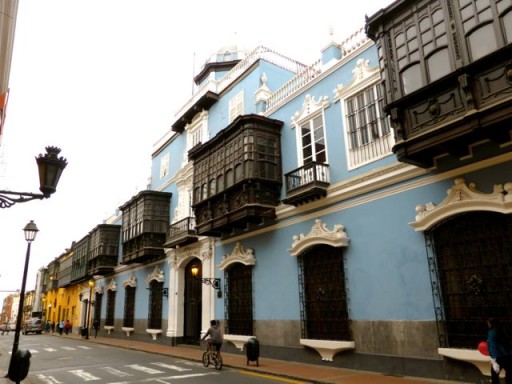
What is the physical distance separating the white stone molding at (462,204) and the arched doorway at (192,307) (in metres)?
13.2

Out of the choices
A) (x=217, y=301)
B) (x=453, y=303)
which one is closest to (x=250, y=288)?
(x=217, y=301)

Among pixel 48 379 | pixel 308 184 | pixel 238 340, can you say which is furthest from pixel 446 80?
pixel 48 379

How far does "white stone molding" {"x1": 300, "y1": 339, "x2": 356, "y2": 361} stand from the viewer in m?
11.7

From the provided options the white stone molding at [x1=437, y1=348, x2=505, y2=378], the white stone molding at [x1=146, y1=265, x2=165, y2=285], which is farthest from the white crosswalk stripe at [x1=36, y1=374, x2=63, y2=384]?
the white stone molding at [x1=146, y1=265, x2=165, y2=285]

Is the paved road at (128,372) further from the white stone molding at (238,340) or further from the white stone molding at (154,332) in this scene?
the white stone molding at (154,332)

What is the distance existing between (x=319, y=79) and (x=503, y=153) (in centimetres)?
705

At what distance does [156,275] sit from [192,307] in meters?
3.50

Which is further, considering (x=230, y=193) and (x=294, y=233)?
(x=230, y=193)

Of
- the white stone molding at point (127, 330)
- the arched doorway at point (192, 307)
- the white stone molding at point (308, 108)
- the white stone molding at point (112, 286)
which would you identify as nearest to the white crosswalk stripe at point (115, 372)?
the arched doorway at point (192, 307)

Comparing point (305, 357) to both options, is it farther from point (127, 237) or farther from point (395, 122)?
point (127, 237)

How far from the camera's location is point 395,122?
998 centimetres

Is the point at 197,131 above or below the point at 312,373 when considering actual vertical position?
above

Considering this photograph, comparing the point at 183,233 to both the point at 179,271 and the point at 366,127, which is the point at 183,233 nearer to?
the point at 179,271

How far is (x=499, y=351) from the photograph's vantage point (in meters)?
7.39
